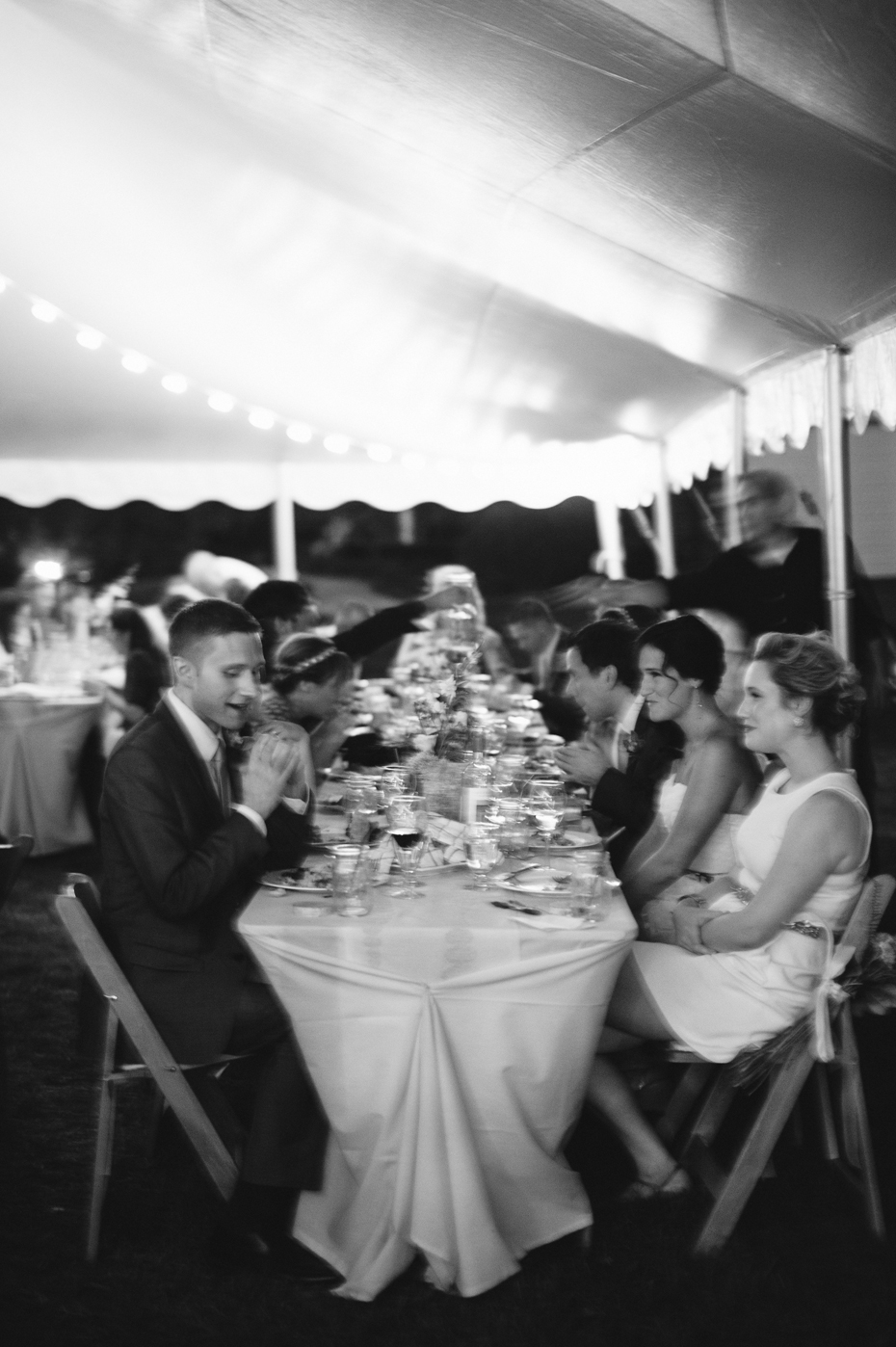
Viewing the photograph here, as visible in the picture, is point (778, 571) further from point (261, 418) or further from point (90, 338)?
point (261, 418)

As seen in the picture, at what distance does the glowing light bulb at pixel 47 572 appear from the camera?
827 cm

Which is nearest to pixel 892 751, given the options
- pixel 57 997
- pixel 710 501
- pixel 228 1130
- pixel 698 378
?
pixel 710 501

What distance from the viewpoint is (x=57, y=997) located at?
13.5ft

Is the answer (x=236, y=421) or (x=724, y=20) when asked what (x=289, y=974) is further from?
(x=236, y=421)

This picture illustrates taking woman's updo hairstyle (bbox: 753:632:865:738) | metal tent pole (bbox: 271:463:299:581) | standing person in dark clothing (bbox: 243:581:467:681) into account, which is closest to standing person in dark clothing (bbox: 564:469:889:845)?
standing person in dark clothing (bbox: 243:581:467:681)

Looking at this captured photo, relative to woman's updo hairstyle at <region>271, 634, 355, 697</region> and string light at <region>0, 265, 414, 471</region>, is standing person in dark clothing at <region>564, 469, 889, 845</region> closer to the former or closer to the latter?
woman's updo hairstyle at <region>271, 634, 355, 697</region>

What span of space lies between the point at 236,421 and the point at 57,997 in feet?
13.4

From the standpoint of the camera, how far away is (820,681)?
100 inches

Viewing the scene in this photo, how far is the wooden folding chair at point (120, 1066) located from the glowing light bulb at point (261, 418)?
520 centimetres

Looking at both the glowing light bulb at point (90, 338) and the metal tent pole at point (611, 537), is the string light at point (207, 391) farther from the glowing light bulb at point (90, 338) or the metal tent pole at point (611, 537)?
the metal tent pole at point (611, 537)

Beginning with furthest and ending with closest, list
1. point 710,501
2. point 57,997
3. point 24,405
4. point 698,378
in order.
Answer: point 710,501
point 24,405
point 698,378
point 57,997

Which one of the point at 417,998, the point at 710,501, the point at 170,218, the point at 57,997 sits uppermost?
the point at 170,218

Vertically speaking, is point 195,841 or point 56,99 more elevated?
point 56,99

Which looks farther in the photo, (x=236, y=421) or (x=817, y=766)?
(x=236, y=421)
